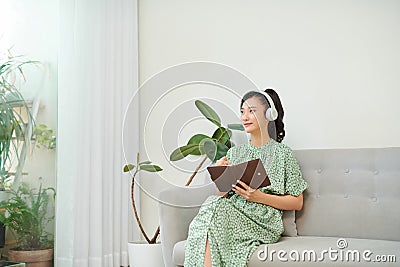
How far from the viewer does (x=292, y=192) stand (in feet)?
8.93

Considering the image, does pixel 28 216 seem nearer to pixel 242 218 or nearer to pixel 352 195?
pixel 242 218

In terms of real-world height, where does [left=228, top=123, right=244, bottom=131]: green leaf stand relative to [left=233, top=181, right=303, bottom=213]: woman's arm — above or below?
above

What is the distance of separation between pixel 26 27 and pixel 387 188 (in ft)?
6.76

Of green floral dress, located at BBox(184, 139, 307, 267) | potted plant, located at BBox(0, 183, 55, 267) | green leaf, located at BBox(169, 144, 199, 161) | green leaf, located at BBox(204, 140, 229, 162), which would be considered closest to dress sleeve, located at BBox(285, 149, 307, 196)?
green floral dress, located at BBox(184, 139, 307, 267)

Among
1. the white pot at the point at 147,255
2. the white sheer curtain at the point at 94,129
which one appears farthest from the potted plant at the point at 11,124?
the white pot at the point at 147,255

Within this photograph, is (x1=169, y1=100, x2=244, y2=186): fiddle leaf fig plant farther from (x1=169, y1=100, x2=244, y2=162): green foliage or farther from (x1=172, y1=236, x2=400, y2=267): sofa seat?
(x1=172, y1=236, x2=400, y2=267): sofa seat

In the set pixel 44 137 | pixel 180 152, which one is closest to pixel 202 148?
pixel 180 152

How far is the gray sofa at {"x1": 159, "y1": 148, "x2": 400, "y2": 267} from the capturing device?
2.58m

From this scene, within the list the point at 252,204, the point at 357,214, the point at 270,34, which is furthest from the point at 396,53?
the point at 252,204

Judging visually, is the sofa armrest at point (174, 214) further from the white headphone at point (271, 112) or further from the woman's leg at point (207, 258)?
the white headphone at point (271, 112)

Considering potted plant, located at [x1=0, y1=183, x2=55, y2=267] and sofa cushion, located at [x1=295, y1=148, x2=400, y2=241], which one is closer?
sofa cushion, located at [x1=295, y1=148, x2=400, y2=241]

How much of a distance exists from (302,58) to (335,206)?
993mm

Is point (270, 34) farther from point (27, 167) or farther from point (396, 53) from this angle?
point (27, 167)

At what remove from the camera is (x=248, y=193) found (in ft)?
8.38
